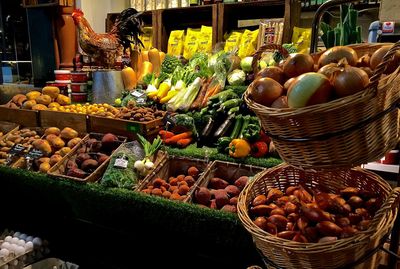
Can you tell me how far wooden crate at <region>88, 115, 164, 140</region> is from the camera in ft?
8.34

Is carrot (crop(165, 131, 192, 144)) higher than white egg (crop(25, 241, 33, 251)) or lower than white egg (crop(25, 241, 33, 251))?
higher

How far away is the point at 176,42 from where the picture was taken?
4098 mm

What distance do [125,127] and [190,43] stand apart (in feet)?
5.69

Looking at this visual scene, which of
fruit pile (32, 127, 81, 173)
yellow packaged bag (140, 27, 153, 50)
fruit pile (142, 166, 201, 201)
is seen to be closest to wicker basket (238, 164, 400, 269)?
fruit pile (142, 166, 201, 201)

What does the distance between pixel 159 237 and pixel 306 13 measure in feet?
12.1

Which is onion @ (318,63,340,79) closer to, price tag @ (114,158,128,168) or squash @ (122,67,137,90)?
price tag @ (114,158,128,168)

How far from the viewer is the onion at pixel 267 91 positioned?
3.49 feet

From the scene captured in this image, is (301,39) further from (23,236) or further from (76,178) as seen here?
(23,236)

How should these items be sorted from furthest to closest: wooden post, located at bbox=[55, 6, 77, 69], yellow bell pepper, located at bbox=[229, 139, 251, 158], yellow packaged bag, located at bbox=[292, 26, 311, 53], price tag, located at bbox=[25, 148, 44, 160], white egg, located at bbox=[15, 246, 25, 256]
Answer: wooden post, located at bbox=[55, 6, 77, 69], yellow packaged bag, located at bbox=[292, 26, 311, 53], price tag, located at bbox=[25, 148, 44, 160], white egg, located at bbox=[15, 246, 25, 256], yellow bell pepper, located at bbox=[229, 139, 251, 158]

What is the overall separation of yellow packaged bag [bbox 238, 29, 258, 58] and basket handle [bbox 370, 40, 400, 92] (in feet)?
8.70

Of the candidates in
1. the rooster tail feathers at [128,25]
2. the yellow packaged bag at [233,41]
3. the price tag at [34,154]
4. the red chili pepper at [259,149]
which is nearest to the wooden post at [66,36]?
the rooster tail feathers at [128,25]

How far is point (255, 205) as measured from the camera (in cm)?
129

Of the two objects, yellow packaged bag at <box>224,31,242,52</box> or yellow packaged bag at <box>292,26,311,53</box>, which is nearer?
yellow packaged bag at <box>292,26,311,53</box>

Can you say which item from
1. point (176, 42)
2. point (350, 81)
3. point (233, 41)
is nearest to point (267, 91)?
point (350, 81)
